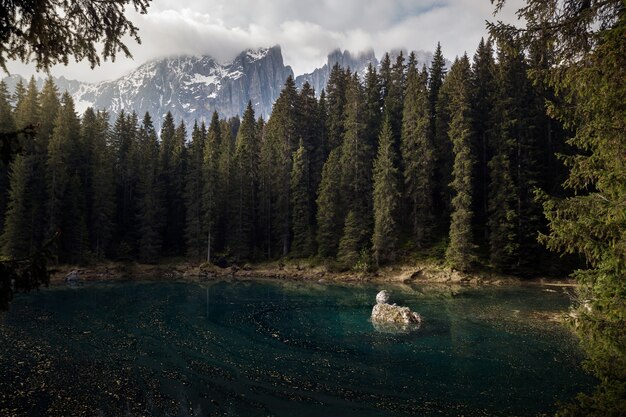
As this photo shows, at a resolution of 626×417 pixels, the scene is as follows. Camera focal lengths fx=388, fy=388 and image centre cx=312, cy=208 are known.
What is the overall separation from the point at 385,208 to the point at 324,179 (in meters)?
9.87

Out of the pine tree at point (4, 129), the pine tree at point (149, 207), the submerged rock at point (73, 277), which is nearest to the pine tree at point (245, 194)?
the pine tree at point (149, 207)

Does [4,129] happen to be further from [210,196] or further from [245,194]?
[245,194]

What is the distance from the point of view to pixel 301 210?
183 ft

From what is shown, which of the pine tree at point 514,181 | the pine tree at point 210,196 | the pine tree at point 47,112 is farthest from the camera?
the pine tree at point 210,196

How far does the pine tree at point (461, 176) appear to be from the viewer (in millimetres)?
42781

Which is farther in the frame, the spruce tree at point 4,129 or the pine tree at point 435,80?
the pine tree at point 435,80

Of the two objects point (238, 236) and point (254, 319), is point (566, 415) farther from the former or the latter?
point (238, 236)

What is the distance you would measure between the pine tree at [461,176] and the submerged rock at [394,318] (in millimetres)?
20212

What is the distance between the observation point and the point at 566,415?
7.36 m

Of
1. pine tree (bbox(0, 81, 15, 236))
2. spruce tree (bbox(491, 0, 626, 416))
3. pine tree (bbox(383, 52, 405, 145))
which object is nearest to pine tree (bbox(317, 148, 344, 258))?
pine tree (bbox(383, 52, 405, 145))

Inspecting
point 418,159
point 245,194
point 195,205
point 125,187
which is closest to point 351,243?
point 418,159

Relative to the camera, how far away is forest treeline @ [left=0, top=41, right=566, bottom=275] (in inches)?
1775

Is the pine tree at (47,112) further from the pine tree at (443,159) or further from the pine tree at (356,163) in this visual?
the pine tree at (443,159)

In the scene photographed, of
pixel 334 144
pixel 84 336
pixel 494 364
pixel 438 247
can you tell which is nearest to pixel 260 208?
pixel 334 144
